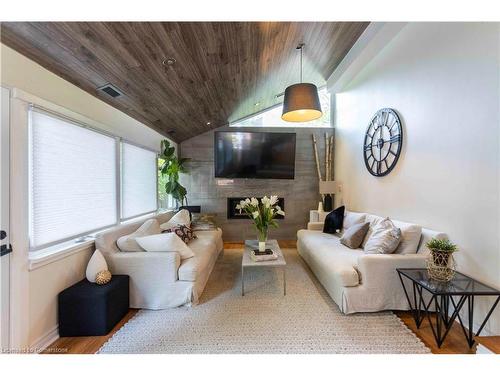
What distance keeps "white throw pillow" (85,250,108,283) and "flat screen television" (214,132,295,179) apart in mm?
3192

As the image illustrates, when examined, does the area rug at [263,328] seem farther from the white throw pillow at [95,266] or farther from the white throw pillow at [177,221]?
the white throw pillow at [177,221]

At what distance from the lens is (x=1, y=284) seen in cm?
153

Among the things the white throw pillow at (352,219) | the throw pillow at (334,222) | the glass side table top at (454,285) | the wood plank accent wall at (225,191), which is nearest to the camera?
the glass side table top at (454,285)

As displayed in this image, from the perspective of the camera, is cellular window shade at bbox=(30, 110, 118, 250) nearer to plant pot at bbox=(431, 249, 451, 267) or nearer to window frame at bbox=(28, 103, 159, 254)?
window frame at bbox=(28, 103, 159, 254)

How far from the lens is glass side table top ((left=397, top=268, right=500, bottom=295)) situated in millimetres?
1648

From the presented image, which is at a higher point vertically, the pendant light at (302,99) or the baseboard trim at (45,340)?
the pendant light at (302,99)

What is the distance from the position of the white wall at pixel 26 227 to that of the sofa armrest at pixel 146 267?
372 mm

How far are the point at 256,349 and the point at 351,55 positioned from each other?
426cm

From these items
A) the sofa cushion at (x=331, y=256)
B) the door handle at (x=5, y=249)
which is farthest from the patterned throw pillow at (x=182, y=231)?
the sofa cushion at (x=331, y=256)

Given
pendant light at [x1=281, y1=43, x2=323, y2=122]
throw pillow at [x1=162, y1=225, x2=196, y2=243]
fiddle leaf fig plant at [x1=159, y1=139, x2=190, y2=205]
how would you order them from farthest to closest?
1. fiddle leaf fig plant at [x1=159, y1=139, x2=190, y2=205]
2. throw pillow at [x1=162, y1=225, x2=196, y2=243]
3. pendant light at [x1=281, y1=43, x2=323, y2=122]

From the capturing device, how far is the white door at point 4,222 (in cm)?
153

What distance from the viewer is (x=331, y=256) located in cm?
272

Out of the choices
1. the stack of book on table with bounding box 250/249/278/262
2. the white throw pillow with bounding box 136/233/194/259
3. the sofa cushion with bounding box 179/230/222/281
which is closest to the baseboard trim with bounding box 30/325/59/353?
the white throw pillow with bounding box 136/233/194/259

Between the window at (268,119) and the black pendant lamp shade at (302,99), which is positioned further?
the window at (268,119)
